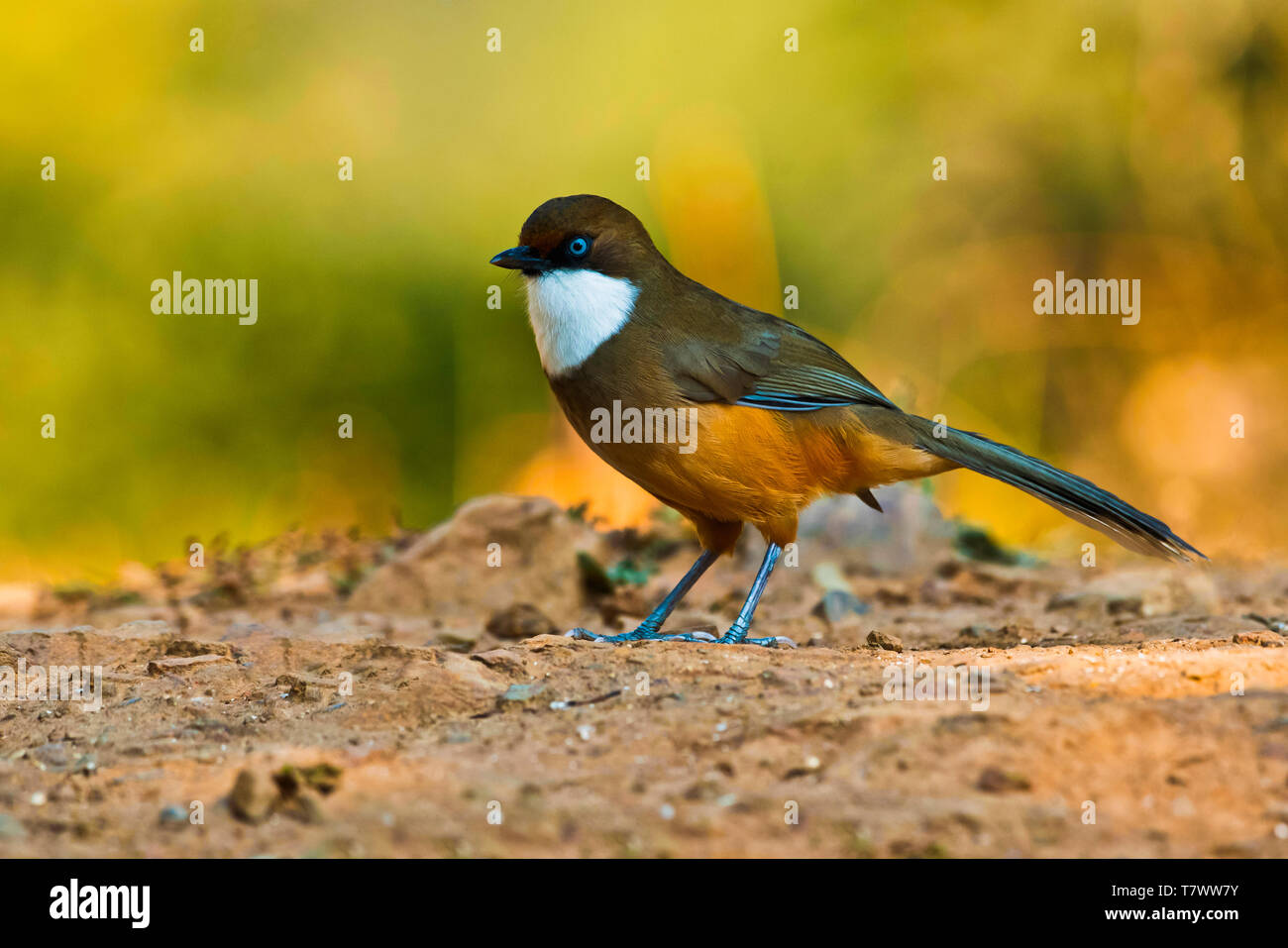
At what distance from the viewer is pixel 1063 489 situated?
5184 millimetres

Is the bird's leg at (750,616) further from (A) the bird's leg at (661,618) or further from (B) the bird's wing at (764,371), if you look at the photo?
(B) the bird's wing at (764,371)

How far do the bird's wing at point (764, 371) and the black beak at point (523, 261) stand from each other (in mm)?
708

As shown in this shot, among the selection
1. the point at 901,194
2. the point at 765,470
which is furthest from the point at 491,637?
the point at 901,194

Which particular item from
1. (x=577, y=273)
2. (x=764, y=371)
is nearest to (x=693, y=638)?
(x=764, y=371)

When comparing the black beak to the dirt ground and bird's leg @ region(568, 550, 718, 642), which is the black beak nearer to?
bird's leg @ region(568, 550, 718, 642)

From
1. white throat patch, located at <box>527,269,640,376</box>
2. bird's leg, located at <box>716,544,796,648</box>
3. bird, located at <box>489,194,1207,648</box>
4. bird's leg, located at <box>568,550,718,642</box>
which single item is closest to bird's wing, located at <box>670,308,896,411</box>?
bird, located at <box>489,194,1207,648</box>

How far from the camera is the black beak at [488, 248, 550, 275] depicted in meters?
5.40

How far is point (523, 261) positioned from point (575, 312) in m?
0.33

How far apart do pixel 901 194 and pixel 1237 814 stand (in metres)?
8.22

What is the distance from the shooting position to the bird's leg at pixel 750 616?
16.8 feet

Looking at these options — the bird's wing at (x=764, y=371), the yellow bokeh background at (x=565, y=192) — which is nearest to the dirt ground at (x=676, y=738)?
the bird's wing at (x=764, y=371)

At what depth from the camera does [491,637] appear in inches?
239

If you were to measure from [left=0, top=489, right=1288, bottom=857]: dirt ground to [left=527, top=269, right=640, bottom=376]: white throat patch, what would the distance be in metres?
1.35

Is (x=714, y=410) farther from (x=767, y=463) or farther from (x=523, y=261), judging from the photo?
(x=523, y=261)
